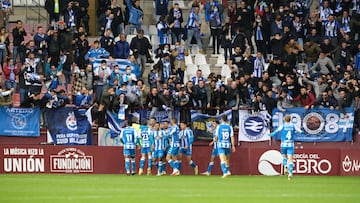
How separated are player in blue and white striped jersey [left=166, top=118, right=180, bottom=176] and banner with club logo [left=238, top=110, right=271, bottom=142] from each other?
2.40m

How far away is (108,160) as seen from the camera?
37.5m

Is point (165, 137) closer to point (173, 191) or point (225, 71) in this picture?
point (225, 71)

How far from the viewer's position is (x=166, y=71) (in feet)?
129

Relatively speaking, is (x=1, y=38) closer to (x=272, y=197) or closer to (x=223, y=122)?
(x=223, y=122)

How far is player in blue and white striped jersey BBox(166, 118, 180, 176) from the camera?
36.4 metres

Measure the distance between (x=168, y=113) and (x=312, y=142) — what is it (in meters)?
5.31

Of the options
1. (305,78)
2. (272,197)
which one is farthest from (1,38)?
(272,197)

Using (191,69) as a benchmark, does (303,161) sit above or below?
below

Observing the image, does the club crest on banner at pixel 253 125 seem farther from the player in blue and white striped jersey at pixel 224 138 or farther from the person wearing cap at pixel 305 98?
the player in blue and white striped jersey at pixel 224 138

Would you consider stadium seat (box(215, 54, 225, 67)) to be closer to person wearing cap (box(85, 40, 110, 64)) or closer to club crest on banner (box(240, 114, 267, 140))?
person wearing cap (box(85, 40, 110, 64))

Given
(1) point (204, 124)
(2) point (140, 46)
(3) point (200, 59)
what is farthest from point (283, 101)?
(2) point (140, 46)

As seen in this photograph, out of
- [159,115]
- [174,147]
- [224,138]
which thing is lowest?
[174,147]

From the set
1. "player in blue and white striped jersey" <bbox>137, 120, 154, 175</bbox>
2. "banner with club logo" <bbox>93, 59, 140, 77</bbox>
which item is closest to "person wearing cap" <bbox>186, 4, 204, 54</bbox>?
"banner with club logo" <bbox>93, 59, 140, 77</bbox>

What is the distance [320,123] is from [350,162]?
68.4 inches
